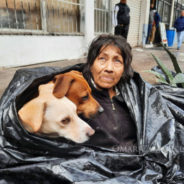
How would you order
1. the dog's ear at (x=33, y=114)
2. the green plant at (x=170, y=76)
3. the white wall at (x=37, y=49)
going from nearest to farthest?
the dog's ear at (x=33, y=114), the green plant at (x=170, y=76), the white wall at (x=37, y=49)

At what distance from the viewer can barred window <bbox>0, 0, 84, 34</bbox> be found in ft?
11.7

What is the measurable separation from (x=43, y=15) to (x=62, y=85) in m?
3.51

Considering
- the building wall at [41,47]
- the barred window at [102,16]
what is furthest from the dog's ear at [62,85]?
the barred window at [102,16]

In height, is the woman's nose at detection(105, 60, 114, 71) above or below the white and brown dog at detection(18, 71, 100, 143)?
above

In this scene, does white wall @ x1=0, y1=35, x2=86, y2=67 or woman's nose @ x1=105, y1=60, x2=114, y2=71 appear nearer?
woman's nose @ x1=105, y1=60, x2=114, y2=71

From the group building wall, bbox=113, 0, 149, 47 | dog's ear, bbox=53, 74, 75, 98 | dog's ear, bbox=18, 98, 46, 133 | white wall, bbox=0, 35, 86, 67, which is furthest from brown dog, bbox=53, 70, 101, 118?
building wall, bbox=113, 0, 149, 47

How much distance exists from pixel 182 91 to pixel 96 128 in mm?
1115

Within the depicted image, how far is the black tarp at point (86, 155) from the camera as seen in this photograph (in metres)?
1.03

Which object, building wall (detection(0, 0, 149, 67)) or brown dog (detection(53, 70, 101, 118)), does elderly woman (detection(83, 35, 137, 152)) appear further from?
building wall (detection(0, 0, 149, 67))

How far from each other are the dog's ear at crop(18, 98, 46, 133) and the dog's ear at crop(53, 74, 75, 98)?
9 centimetres

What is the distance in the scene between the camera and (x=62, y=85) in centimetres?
110

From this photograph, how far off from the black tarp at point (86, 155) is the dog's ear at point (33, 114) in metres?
0.03

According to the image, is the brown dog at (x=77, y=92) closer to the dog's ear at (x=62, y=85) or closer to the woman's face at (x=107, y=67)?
the dog's ear at (x=62, y=85)

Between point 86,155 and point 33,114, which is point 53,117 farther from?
point 86,155
